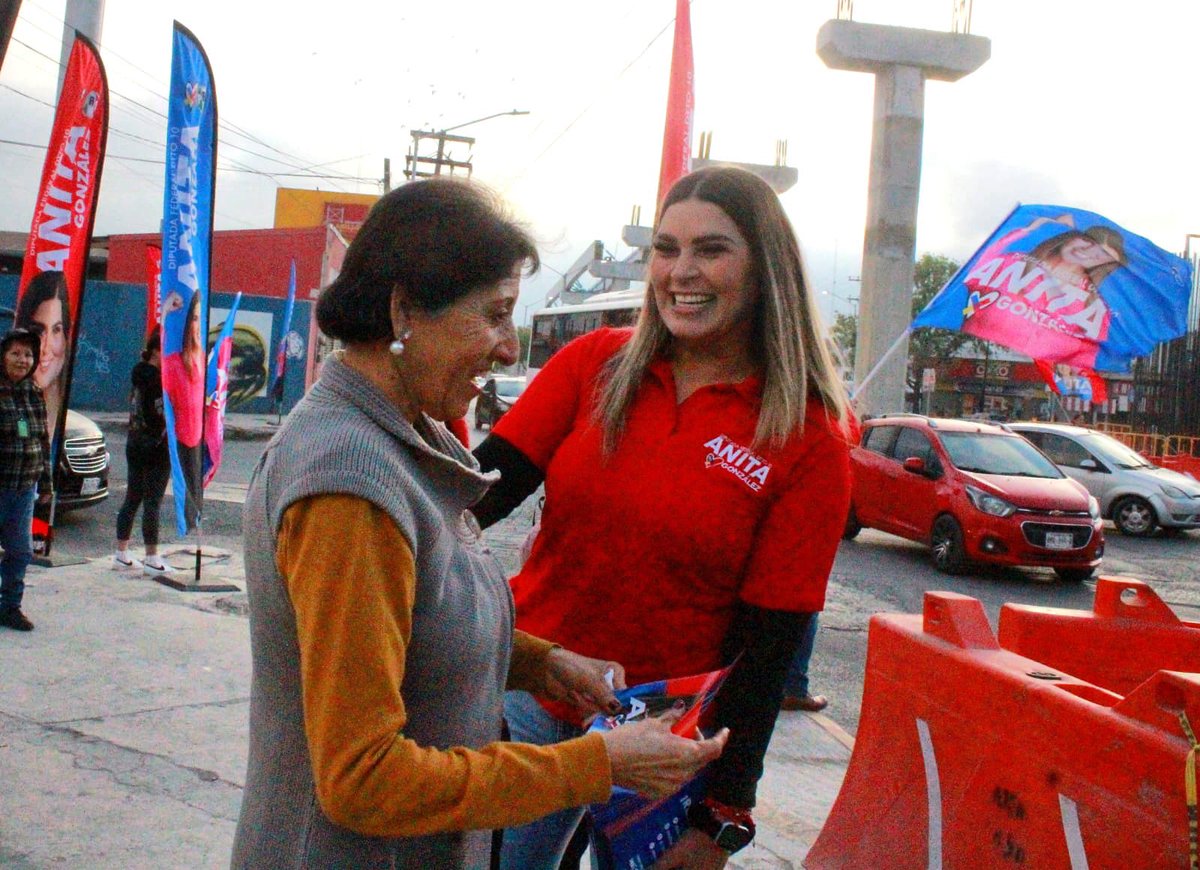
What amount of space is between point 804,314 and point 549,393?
0.58 meters

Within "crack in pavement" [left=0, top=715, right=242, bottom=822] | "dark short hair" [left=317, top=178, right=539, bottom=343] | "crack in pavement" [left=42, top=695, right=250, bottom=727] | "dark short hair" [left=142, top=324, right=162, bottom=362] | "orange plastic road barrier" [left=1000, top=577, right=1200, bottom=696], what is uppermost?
"dark short hair" [left=142, top=324, right=162, bottom=362]

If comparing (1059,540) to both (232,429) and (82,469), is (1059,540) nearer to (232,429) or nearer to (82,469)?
(82,469)

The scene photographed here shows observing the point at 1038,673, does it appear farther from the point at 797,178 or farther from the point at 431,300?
the point at 797,178

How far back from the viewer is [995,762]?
9.23ft

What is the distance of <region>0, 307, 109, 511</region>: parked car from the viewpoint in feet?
31.2

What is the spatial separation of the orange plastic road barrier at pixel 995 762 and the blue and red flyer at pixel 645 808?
1.06 metres

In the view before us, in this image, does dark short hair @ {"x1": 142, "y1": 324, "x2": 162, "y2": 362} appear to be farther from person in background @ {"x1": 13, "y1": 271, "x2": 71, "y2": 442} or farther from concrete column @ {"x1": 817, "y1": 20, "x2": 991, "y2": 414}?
concrete column @ {"x1": 817, "y1": 20, "x2": 991, "y2": 414}

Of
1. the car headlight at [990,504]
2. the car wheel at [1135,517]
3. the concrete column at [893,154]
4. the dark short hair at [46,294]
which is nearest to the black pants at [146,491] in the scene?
the dark short hair at [46,294]

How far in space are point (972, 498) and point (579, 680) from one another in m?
10.2

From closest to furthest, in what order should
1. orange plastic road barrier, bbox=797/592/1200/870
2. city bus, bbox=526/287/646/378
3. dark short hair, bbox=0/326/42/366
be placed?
orange plastic road barrier, bbox=797/592/1200/870 → dark short hair, bbox=0/326/42/366 → city bus, bbox=526/287/646/378

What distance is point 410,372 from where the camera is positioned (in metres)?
1.50

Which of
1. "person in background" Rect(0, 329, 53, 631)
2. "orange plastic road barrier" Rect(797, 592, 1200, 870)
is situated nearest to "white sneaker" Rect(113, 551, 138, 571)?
"person in background" Rect(0, 329, 53, 631)

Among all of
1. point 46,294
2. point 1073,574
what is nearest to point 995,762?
point 46,294

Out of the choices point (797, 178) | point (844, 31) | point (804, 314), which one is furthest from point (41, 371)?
point (797, 178)
